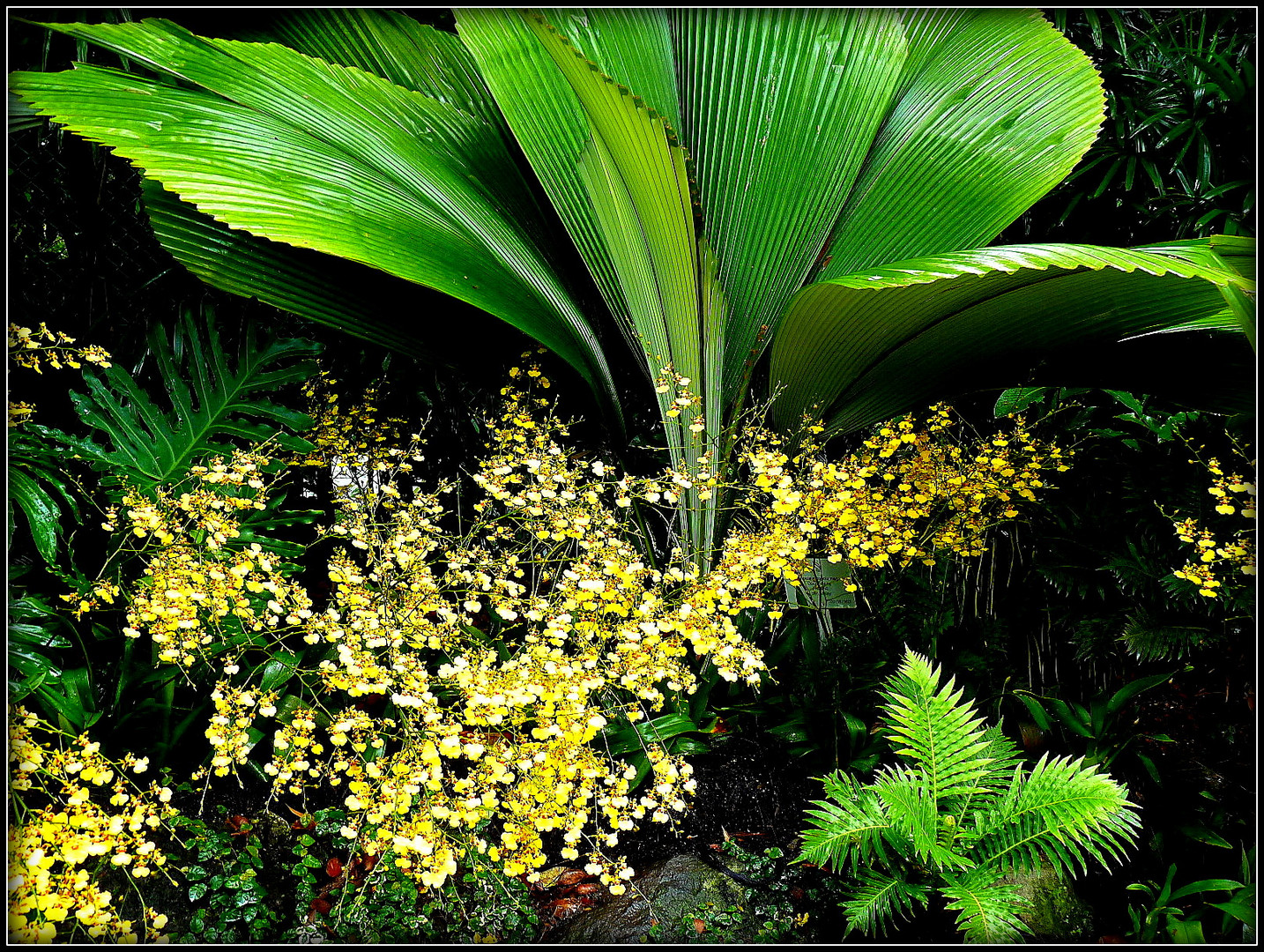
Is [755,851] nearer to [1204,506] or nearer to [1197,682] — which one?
[1197,682]

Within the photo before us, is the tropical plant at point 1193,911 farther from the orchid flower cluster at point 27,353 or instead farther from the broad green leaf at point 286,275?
the orchid flower cluster at point 27,353

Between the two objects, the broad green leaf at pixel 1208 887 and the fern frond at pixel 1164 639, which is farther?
the fern frond at pixel 1164 639

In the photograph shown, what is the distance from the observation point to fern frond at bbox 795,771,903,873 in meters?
1.31

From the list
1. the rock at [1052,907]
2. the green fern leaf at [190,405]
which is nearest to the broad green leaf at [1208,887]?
the rock at [1052,907]

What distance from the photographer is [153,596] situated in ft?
4.20

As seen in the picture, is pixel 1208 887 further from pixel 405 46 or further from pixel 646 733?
pixel 405 46

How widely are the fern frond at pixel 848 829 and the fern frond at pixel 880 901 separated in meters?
0.04

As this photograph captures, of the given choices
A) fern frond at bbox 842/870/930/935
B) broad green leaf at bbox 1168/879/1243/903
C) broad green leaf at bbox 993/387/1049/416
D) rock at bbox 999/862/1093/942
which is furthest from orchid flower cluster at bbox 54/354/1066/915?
broad green leaf at bbox 1168/879/1243/903

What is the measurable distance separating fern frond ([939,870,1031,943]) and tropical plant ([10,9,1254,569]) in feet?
2.60

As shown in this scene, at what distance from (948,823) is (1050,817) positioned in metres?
0.16

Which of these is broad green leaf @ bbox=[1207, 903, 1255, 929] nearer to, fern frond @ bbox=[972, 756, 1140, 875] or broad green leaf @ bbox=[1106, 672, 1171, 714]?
fern frond @ bbox=[972, 756, 1140, 875]

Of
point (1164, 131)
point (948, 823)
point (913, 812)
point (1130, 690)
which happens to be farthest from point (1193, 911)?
point (1164, 131)

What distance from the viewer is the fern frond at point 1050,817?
1.30 m

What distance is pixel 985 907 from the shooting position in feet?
4.03
